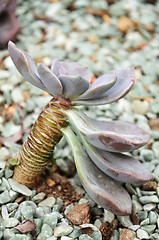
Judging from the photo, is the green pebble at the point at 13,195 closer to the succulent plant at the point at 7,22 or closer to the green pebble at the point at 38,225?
the green pebble at the point at 38,225

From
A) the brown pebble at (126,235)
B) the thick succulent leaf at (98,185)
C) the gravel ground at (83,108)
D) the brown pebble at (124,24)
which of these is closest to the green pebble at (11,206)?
the gravel ground at (83,108)

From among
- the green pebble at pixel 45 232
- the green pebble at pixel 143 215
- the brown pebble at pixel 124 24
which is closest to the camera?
the green pebble at pixel 45 232

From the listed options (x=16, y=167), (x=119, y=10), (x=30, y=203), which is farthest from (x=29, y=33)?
(x=30, y=203)

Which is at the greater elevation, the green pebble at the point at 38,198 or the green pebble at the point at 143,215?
the green pebble at the point at 38,198

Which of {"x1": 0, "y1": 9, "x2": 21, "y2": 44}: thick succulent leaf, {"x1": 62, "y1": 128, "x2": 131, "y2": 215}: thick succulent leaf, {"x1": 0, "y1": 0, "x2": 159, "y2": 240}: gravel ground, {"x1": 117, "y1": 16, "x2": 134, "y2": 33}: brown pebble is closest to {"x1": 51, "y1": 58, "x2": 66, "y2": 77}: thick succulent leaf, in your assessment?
{"x1": 62, "y1": 128, "x2": 131, "y2": 215}: thick succulent leaf

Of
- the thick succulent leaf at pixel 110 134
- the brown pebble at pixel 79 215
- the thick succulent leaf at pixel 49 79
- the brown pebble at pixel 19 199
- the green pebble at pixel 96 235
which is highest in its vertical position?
the thick succulent leaf at pixel 49 79

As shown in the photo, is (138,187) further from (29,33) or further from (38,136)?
(29,33)
